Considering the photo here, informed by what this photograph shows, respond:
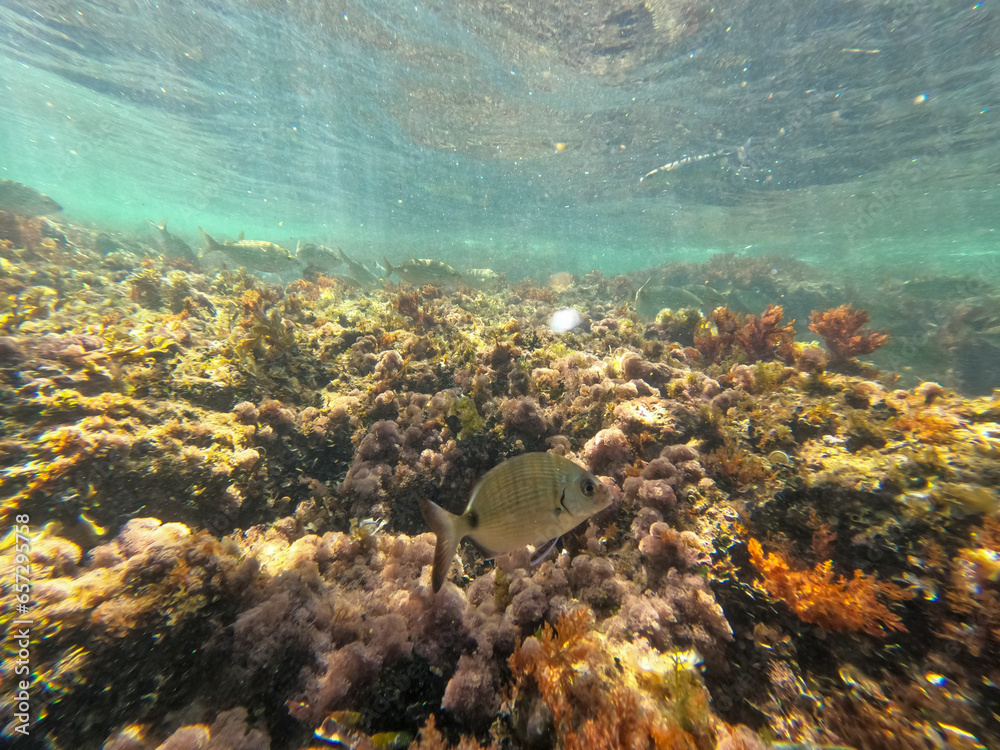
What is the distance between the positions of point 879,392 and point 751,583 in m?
3.23

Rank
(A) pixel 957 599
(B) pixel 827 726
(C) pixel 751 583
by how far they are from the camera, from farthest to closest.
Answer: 1. (C) pixel 751 583
2. (A) pixel 957 599
3. (B) pixel 827 726

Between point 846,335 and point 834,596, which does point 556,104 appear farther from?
point 834,596

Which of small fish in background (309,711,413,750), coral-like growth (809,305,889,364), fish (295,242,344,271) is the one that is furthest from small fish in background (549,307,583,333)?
fish (295,242,344,271)

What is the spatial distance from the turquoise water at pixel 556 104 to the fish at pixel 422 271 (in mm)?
7551

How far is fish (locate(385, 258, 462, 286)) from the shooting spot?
12.4 metres

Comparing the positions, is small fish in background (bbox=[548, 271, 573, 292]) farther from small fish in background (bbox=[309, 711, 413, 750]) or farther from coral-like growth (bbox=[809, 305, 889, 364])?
small fish in background (bbox=[309, 711, 413, 750])

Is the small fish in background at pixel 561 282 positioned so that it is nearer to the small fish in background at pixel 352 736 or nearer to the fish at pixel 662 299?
the fish at pixel 662 299

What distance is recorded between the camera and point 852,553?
261 centimetres

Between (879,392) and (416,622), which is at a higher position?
(879,392)

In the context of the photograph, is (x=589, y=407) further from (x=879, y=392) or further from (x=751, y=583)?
(x=879, y=392)

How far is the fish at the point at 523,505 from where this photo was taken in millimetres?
2094

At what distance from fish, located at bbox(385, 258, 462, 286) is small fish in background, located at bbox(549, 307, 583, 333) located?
163 inches

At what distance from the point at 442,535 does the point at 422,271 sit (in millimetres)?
11799

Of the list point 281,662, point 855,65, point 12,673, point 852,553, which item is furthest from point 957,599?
point 855,65
